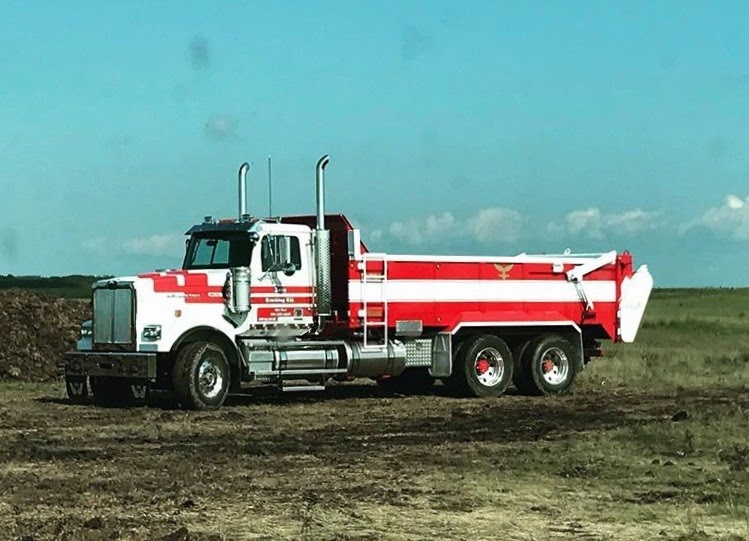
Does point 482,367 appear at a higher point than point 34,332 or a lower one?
lower

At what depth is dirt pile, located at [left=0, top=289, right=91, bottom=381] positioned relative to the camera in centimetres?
3064

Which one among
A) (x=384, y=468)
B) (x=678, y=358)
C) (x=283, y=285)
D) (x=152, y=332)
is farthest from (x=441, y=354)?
(x=678, y=358)

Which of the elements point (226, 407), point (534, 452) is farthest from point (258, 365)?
point (534, 452)

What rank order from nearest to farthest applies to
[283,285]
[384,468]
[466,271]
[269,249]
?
[384,468], [269,249], [283,285], [466,271]

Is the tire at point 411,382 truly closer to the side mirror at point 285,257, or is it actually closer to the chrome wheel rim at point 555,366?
the chrome wheel rim at point 555,366

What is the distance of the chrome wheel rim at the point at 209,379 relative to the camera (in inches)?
884

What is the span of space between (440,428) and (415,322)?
5235mm

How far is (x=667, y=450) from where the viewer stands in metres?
Result: 16.5

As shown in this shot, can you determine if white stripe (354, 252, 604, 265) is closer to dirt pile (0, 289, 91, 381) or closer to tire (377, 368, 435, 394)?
tire (377, 368, 435, 394)

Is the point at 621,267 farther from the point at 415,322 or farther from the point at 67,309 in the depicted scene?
the point at 67,309

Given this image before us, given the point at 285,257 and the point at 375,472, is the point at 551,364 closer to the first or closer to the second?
the point at 285,257

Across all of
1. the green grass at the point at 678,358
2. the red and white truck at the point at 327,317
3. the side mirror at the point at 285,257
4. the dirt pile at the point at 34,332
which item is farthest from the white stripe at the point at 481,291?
the dirt pile at the point at 34,332

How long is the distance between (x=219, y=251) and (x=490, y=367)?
5.55 metres

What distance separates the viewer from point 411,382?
88.8 ft
